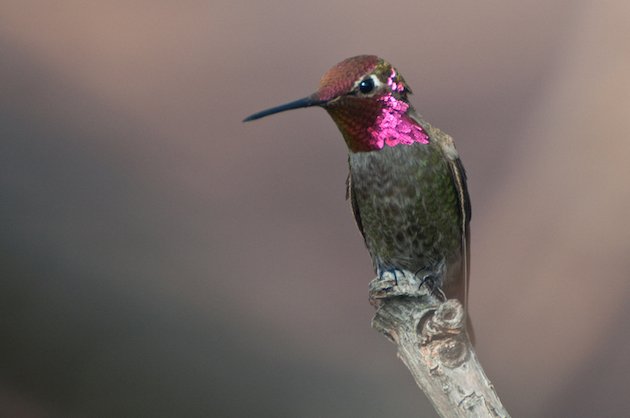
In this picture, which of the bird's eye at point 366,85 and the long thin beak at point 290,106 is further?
the bird's eye at point 366,85

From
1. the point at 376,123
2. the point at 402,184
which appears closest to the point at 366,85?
the point at 376,123

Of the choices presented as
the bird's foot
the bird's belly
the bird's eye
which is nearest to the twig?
the bird's foot

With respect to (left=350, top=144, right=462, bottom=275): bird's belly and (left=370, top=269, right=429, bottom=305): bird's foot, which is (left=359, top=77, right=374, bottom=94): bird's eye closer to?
(left=350, top=144, right=462, bottom=275): bird's belly

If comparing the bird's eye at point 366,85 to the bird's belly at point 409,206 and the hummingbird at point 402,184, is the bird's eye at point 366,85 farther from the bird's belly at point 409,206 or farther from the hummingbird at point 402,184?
the bird's belly at point 409,206

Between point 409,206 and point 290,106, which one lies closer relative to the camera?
point 290,106

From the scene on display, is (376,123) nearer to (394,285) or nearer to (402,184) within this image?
(402,184)

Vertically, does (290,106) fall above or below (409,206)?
above

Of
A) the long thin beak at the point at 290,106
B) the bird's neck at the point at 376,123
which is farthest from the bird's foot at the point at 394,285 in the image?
the long thin beak at the point at 290,106

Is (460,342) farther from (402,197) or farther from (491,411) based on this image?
(402,197)
